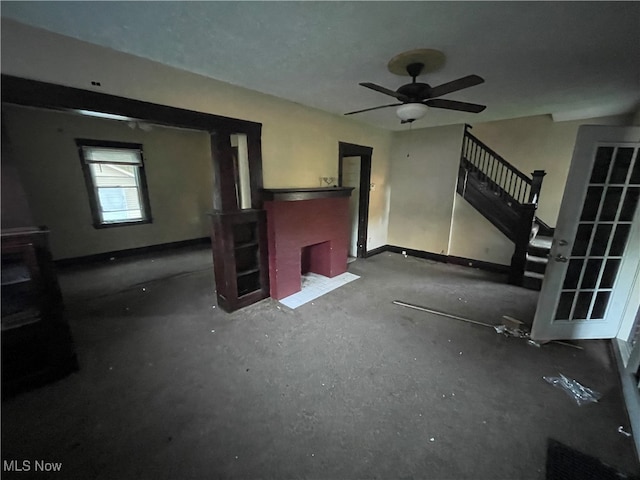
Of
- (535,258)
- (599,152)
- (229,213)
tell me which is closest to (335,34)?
(229,213)

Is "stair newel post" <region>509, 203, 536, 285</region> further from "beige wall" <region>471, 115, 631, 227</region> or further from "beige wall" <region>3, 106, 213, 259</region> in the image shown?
"beige wall" <region>3, 106, 213, 259</region>

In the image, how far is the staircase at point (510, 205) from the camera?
3527mm

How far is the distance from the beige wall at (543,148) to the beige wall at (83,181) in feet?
19.8

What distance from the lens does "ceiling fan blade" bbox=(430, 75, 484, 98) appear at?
1.62 meters

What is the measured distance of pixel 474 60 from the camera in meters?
1.99

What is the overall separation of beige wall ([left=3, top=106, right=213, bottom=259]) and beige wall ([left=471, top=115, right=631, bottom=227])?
604 centimetres

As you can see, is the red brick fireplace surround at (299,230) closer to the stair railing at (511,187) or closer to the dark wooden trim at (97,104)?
the dark wooden trim at (97,104)

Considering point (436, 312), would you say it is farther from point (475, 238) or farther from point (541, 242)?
point (541, 242)

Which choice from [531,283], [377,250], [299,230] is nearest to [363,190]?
[377,250]

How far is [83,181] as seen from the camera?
167 inches

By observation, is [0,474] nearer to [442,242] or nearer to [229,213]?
[229,213]

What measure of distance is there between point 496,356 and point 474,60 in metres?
2.45

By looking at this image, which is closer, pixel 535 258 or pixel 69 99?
pixel 69 99

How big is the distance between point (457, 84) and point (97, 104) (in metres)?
2.58
